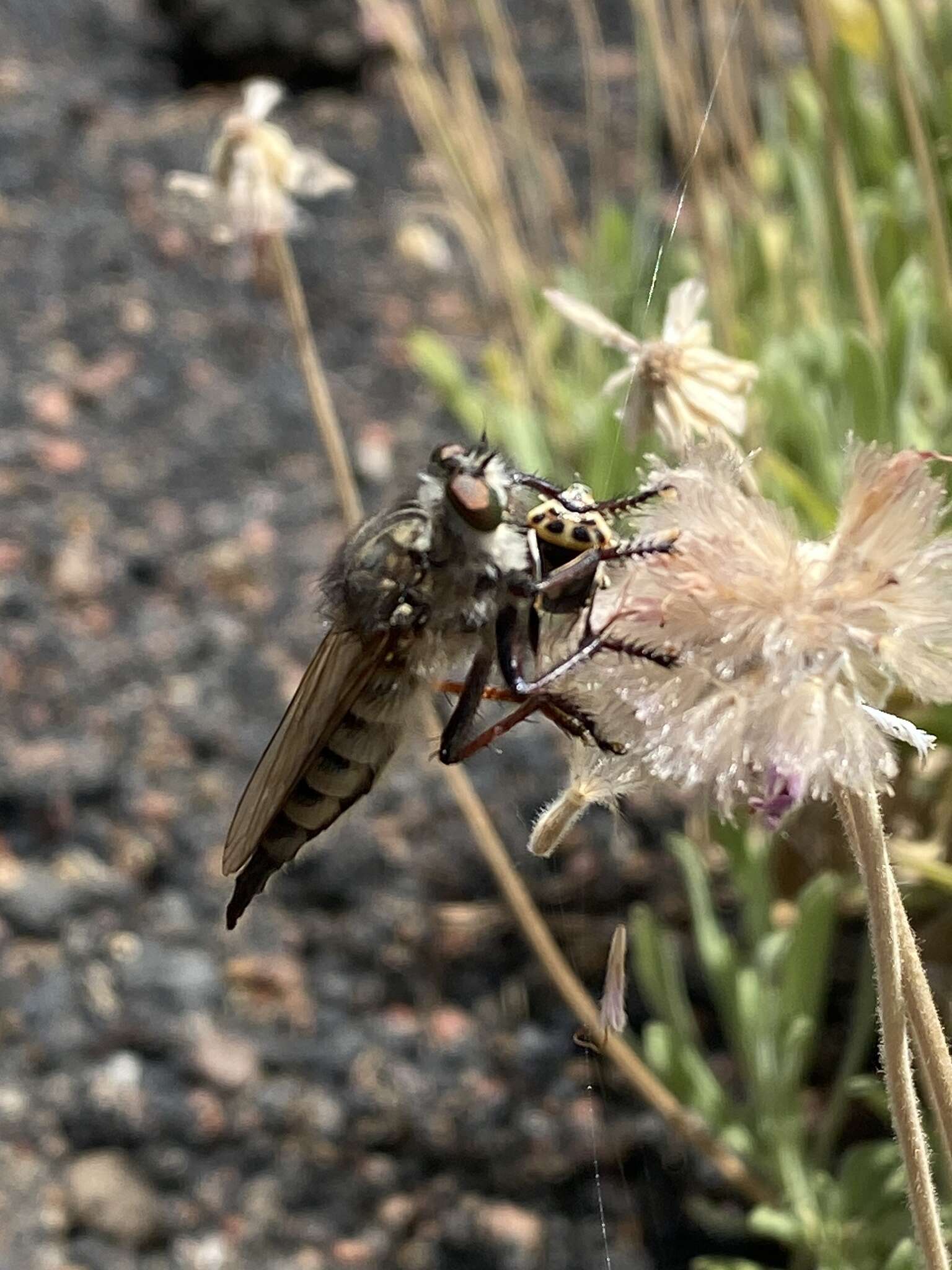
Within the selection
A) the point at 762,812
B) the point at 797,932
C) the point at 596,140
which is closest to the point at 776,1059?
the point at 797,932

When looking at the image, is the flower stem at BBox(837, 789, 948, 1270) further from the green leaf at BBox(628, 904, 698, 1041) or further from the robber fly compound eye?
the green leaf at BBox(628, 904, 698, 1041)

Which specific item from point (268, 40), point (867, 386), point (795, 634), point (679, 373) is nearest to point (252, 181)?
point (679, 373)

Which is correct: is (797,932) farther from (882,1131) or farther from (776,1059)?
(882,1131)

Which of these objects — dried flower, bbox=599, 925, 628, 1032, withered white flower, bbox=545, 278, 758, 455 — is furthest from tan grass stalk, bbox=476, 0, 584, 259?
dried flower, bbox=599, 925, 628, 1032

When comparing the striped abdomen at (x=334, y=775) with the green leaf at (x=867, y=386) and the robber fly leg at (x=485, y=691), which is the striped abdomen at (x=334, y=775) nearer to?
the robber fly leg at (x=485, y=691)

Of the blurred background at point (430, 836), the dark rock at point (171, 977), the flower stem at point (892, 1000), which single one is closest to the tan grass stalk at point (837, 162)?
the blurred background at point (430, 836)

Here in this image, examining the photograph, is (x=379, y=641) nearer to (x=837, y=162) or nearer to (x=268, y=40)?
(x=837, y=162)

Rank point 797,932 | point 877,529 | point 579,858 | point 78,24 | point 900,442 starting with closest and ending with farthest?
point 877,529
point 797,932
point 900,442
point 579,858
point 78,24
